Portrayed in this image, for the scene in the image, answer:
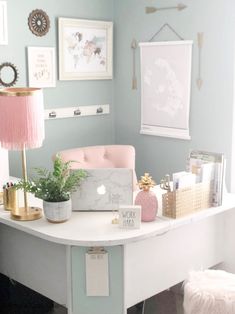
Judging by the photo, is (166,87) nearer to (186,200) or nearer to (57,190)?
(186,200)

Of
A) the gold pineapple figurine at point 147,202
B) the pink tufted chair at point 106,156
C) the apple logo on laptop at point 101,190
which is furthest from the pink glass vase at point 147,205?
the pink tufted chair at point 106,156

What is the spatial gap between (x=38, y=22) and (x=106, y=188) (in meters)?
1.63

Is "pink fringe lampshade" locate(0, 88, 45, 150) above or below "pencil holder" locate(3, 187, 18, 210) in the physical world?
above

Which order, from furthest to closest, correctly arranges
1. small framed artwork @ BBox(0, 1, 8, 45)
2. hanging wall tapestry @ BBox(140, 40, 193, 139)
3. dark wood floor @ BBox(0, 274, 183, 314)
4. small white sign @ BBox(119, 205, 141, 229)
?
hanging wall tapestry @ BBox(140, 40, 193, 139)
small framed artwork @ BBox(0, 1, 8, 45)
dark wood floor @ BBox(0, 274, 183, 314)
small white sign @ BBox(119, 205, 141, 229)

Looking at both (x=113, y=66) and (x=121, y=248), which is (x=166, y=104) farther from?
(x=121, y=248)

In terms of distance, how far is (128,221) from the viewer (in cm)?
210

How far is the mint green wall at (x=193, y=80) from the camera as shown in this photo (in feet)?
10.4

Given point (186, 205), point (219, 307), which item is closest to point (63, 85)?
point (186, 205)

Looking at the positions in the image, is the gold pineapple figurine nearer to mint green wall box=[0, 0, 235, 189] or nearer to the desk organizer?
the desk organizer

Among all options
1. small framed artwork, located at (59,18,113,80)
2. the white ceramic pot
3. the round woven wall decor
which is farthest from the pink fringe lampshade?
small framed artwork, located at (59,18,113,80)

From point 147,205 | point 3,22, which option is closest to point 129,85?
point 3,22

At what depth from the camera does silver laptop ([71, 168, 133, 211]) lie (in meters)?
2.25

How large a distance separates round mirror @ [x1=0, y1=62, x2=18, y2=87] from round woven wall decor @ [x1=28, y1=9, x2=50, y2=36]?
12.3 inches

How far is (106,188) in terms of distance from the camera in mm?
2260
